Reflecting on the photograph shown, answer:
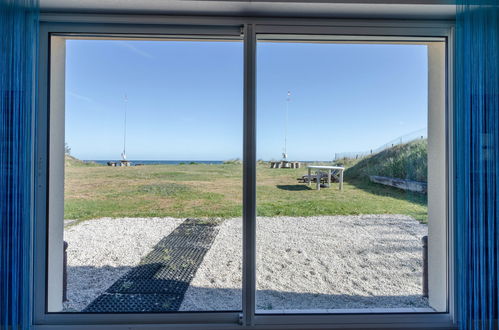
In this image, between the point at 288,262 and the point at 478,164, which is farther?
the point at 288,262

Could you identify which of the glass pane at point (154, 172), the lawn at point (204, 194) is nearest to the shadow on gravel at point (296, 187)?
the lawn at point (204, 194)

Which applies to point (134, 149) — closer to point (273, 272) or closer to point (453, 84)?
point (273, 272)

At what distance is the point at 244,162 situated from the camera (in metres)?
1.47

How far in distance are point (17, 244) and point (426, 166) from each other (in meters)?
2.34

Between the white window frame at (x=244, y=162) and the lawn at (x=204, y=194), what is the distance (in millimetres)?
114

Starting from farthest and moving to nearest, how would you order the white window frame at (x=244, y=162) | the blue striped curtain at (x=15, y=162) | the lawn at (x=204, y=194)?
the lawn at (x=204, y=194), the white window frame at (x=244, y=162), the blue striped curtain at (x=15, y=162)

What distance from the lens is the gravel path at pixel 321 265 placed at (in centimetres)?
152

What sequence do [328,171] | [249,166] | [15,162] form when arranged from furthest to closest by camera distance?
1. [328,171]
2. [249,166]
3. [15,162]

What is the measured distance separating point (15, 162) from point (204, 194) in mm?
973

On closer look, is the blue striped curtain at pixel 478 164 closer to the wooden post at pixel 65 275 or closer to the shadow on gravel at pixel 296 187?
the shadow on gravel at pixel 296 187

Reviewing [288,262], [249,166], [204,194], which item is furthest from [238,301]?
[249,166]

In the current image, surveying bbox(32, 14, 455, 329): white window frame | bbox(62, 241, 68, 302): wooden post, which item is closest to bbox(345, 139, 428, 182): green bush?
bbox(32, 14, 455, 329): white window frame

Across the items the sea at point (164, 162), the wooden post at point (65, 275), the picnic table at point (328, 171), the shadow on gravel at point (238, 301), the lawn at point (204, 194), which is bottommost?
the shadow on gravel at point (238, 301)

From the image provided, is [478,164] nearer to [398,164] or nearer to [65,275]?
[398,164]
